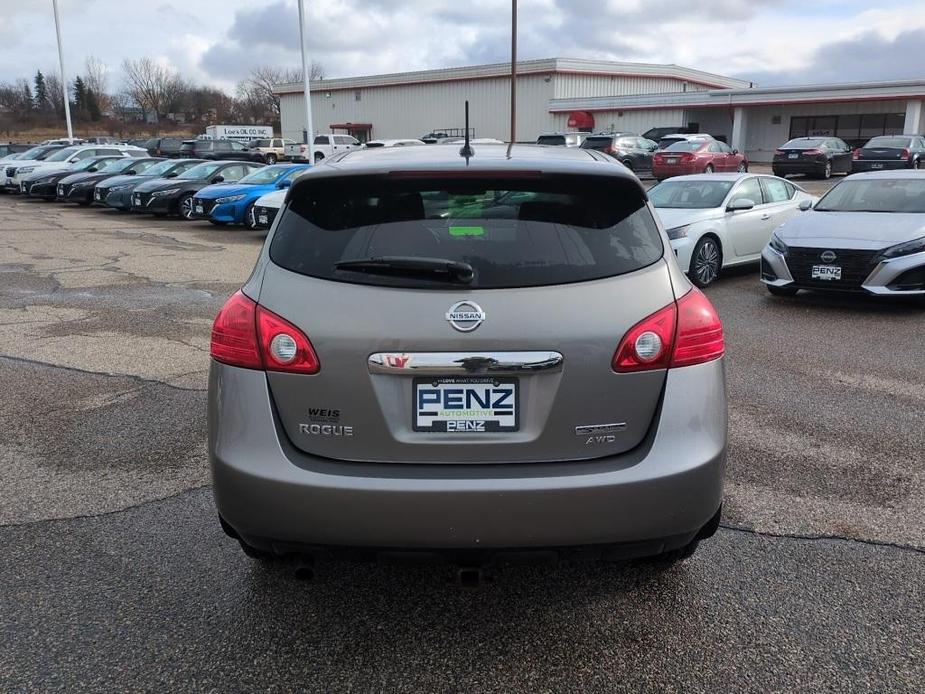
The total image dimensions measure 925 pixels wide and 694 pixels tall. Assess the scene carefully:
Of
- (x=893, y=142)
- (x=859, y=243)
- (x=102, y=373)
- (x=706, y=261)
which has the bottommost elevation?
(x=102, y=373)

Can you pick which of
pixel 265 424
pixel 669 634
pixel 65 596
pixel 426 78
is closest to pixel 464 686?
pixel 669 634

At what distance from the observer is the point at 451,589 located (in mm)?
3229

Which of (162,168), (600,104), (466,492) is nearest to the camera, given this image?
(466,492)

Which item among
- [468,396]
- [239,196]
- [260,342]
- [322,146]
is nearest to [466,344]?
[468,396]

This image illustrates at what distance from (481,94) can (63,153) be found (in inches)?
A: 1214

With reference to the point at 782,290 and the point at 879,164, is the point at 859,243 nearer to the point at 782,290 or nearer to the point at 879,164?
the point at 782,290

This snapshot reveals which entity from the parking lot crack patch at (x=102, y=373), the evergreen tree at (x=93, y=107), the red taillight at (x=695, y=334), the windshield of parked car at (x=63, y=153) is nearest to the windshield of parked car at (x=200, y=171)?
the windshield of parked car at (x=63, y=153)

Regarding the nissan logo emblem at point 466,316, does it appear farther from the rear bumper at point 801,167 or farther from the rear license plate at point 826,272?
the rear bumper at point 801,167

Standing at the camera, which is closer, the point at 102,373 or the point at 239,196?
the point at 102,373

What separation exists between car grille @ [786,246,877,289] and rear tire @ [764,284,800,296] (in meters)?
0.32

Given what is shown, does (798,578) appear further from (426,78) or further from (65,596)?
(426,78)

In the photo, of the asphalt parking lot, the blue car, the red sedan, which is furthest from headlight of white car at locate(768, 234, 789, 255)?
the red sedan

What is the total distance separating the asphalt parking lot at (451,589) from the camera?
2695mm

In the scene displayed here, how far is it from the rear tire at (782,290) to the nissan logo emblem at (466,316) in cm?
764
